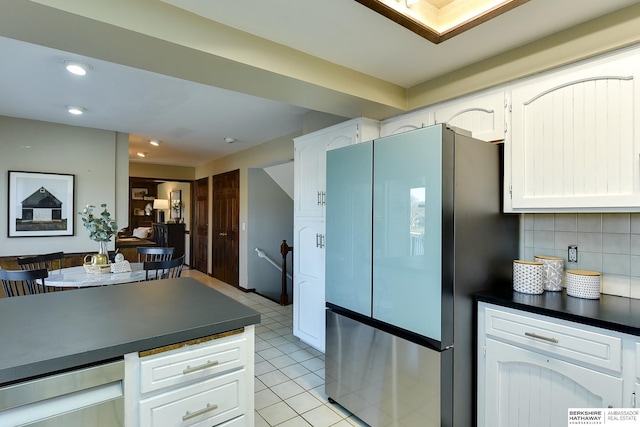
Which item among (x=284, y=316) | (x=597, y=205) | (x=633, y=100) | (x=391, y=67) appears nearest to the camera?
(x=633, y=100)

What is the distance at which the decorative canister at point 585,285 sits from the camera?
1692mm

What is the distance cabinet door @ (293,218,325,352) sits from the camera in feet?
9.86

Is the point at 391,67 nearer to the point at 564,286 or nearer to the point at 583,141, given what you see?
the point at 583,141

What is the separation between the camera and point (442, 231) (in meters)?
1.62

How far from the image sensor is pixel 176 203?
28.6 feet

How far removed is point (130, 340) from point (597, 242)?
7.71ft

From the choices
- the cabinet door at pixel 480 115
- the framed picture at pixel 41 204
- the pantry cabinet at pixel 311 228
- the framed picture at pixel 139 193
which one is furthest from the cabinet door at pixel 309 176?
the framed picture at pixel 139 193

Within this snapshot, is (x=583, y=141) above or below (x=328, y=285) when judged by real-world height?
above

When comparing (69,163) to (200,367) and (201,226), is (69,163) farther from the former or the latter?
(200,367)

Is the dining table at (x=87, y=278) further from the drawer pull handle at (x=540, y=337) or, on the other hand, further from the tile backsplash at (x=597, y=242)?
the tile backsplash at (x=597, y=242)

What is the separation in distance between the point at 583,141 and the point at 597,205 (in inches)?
13.1

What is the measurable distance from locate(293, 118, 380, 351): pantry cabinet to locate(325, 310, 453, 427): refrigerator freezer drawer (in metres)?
0.78

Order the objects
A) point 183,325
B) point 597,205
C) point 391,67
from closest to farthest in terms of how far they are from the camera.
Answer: point 183,325
point 597,205
point 391,67

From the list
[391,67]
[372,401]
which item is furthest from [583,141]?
[372,401]
